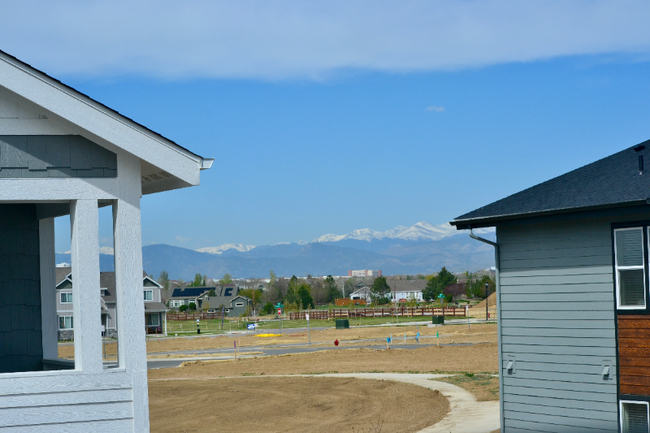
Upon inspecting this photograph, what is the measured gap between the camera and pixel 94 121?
24.1 ft

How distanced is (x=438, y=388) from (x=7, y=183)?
21.5m

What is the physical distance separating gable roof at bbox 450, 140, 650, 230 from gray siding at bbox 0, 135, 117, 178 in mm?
10036

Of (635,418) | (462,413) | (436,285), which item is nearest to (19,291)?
(635,418)

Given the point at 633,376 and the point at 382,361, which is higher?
the point at 633,376

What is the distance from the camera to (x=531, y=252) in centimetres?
1559

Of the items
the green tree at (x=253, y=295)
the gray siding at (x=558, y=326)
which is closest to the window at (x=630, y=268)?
the gray siding at (x=558, y=326)

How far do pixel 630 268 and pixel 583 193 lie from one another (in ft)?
6.46

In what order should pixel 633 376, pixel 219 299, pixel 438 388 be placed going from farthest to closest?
pixel 219 299
pixel 438 388
pixel 633 376

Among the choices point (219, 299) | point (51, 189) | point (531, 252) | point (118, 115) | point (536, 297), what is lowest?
point (219, 299)

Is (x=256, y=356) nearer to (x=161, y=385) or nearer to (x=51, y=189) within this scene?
(x=161, y=385)

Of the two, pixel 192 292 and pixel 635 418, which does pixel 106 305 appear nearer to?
pixel 635 418

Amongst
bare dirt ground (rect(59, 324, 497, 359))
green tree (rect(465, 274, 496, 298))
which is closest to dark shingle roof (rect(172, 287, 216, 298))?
green tree (rect(465, 274, 496, 298))

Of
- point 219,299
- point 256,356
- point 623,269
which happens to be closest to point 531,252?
point 623,269

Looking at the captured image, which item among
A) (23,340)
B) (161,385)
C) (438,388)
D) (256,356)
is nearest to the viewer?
(23,340)
